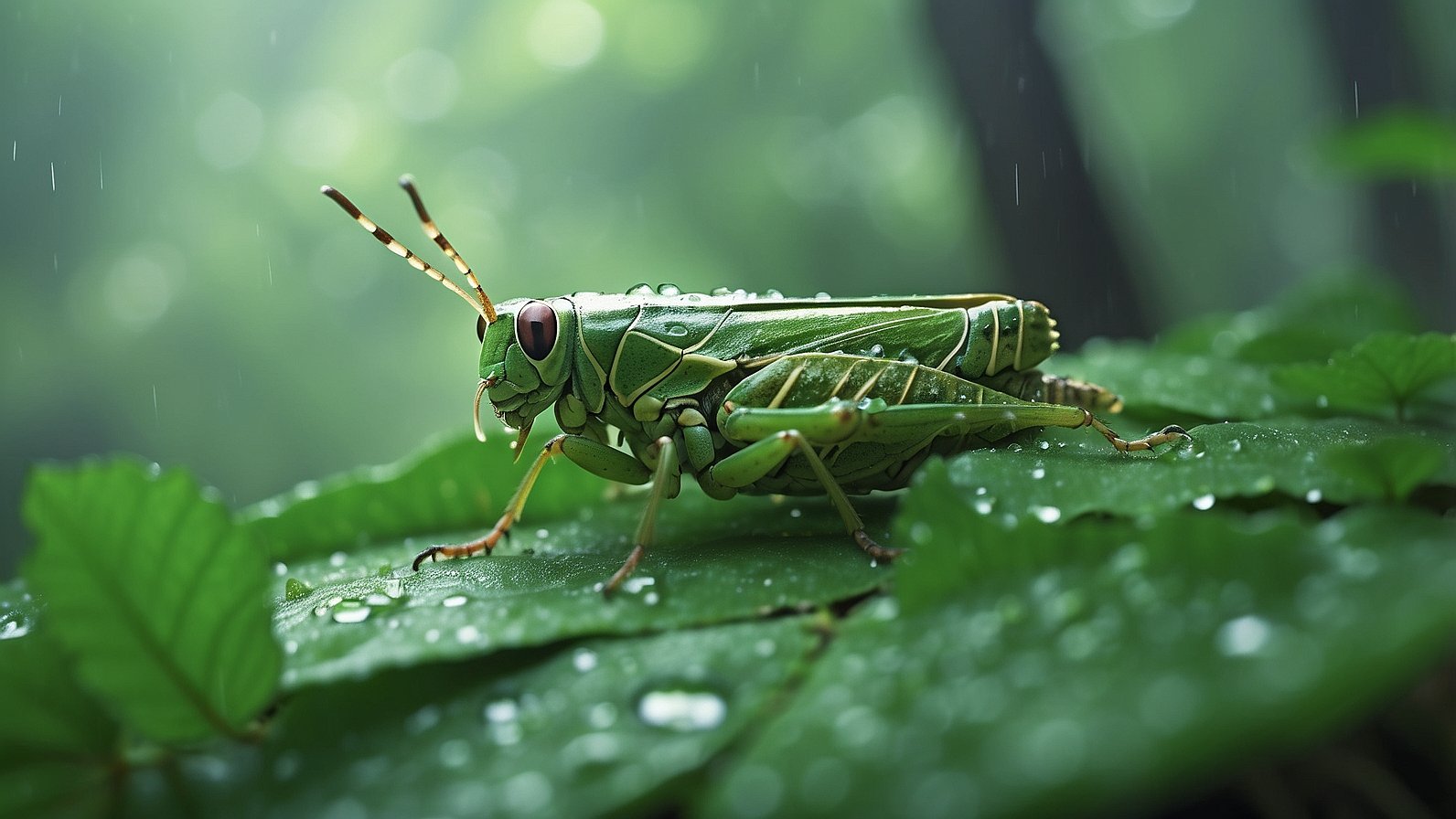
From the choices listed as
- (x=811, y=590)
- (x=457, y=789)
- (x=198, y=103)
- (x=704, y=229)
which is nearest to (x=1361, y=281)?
(x=811, y=590)

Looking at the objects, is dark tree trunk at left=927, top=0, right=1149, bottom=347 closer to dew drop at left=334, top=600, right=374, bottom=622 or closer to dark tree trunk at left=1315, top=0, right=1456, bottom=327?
dark tree trunk at left=1315, top=0, right=1456, bottom=327

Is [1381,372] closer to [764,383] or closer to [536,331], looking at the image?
[764,383]

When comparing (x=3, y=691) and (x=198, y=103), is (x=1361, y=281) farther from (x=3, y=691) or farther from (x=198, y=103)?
(x=198, y=103)

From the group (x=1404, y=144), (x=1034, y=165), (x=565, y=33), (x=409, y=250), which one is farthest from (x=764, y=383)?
(x=565, y=33)

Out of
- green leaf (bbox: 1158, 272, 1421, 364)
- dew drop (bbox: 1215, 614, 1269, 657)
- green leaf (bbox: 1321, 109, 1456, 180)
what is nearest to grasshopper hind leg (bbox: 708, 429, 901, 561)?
dew drop (bbox: 1215, 614, 1269, 657)

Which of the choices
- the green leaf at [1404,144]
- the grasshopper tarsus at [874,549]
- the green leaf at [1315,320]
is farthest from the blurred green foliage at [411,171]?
the grasshopper tarsus at [874,549]

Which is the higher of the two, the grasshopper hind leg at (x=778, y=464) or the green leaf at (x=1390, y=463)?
the green leaf at (x=1390, y=463)

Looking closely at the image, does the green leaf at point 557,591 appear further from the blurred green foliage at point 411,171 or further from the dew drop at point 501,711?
the blurred green foliage at point 411,171
